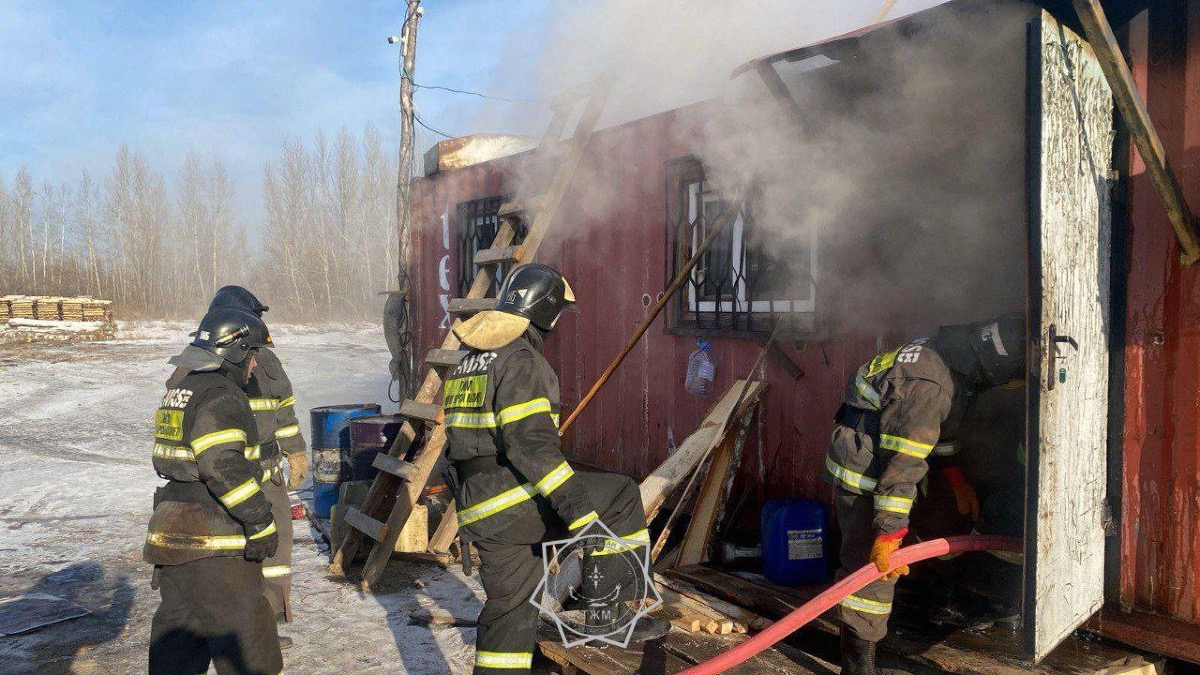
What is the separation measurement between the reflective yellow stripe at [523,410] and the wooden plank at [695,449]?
1.80m

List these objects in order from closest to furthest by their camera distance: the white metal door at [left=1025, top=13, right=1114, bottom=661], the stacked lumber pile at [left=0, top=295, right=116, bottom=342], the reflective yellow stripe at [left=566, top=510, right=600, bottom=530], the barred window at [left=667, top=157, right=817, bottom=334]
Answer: the white metal door at [left=1025, top=13, right=1114, bottom=661] < the reflective yellow stripe at [left=566, top=510, right=600, bottom=530] < the barred window at [left=667, top=157, right=817, bottom=334] < the stacked lumber pile at [left=0, top=295, right=116, bottom=342]

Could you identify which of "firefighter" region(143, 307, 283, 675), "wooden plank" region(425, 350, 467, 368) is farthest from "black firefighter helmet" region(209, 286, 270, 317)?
"firefighter" region(143, 307, 283, 675)

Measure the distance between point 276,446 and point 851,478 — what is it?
11.3 feet

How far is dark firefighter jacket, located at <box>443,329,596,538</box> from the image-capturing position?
9.61ft

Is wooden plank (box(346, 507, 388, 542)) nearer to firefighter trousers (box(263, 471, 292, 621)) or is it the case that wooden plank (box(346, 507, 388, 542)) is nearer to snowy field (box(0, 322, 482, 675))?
snowy field (box(0, 322, 482, 675))

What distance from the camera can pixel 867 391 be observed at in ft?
11.1

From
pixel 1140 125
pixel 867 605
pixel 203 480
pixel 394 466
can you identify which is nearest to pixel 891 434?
pixel 867 605

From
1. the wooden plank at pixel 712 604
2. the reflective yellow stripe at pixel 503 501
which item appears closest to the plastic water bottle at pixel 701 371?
the wooden plank at pixel 712 604

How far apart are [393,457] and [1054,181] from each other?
477 cm

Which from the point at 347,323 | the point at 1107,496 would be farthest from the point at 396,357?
the point at 347,323

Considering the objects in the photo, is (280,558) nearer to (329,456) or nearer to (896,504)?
(329,456)

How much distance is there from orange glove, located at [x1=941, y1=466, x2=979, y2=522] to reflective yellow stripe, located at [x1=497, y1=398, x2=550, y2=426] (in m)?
2.36

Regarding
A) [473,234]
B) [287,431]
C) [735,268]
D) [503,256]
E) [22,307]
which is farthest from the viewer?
[22,307]

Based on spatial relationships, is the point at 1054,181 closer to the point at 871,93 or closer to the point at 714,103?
the point at 871,93
